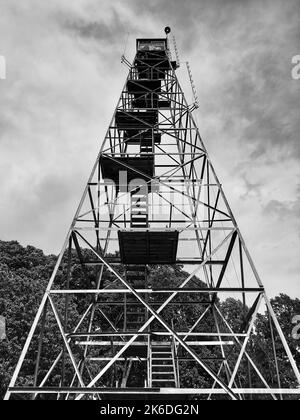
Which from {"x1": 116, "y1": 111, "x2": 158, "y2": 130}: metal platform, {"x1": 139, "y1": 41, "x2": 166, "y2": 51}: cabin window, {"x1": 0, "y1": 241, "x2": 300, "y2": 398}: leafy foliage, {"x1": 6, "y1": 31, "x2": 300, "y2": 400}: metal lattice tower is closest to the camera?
{"x1": 6, "y1": 31, "x2": 300, "y2": 400}: metal lattice tower

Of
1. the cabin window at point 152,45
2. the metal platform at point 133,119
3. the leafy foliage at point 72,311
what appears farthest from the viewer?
the leafy foliage at point 72,311

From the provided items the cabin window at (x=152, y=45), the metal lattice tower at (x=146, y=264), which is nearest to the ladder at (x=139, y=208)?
the metal lattice tower at (x=146, y=264)

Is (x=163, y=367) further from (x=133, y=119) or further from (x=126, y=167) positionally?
(x=133, y=119)

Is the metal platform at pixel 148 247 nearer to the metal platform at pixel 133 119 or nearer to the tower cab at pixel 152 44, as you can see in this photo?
the metal platform at pixel 133 119

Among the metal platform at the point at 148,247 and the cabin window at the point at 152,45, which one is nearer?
the metal platform at the point at 148,247

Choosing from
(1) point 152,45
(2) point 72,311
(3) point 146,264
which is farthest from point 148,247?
(2) point 72,311

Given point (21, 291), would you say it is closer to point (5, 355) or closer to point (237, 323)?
point (5, 355)

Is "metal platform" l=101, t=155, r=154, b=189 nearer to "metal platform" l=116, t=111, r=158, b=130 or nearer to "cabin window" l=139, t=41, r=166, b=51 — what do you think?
"metal platform" l=116, t=111, r=158, b=130

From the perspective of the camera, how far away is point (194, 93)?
14930mm

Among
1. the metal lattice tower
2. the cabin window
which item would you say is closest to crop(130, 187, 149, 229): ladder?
the metal lattice tower

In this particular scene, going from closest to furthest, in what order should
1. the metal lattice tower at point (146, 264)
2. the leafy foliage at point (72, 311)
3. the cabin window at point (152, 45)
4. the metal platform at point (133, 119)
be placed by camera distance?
1. the metal lattice tower at point (146, 264)
2. the metal platform at point (133, 119)
3. the cabin window at point (152, 45)
4. the leafy foliage at point (72, 311)

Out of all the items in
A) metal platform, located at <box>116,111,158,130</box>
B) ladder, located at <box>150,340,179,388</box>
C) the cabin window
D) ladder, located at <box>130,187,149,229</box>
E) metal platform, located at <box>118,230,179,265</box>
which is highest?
the cabin window

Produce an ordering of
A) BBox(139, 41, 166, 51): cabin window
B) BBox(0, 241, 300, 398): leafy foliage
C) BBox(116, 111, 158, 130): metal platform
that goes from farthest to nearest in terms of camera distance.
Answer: BBox(0, 241, 300, 398): leafy foliage → BBox(139, 41, 166, 51): cabin window → BBox(116, 111, 158, 130): metal platform
